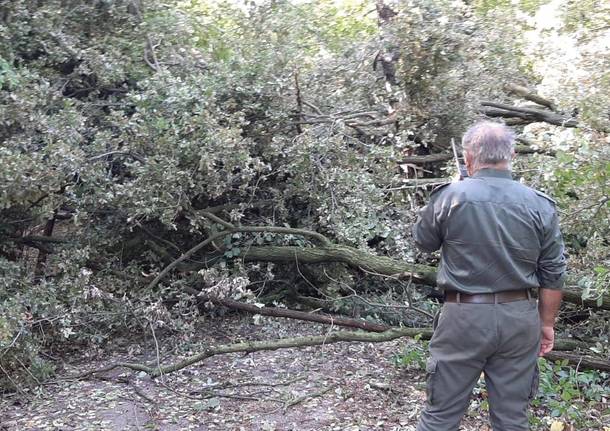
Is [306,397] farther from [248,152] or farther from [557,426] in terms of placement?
[248,152]

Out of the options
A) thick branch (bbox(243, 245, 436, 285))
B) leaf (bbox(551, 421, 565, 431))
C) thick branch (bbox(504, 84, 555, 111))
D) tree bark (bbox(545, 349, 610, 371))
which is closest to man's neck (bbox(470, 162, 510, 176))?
leaf (bbox(551, 421, 565, 431))

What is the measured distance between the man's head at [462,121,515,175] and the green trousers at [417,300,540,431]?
0.65 m

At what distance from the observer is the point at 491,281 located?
280 cm

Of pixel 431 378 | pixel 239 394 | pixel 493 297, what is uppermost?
pixel 493 297

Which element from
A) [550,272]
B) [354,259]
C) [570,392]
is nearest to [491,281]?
[550,272]

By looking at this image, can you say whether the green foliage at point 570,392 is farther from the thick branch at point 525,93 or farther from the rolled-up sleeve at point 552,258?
the thick branch at point 525,93

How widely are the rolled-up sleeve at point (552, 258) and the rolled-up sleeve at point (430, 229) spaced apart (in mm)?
471

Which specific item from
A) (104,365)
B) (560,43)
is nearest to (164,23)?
(104,365)

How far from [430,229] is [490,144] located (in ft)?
1.57

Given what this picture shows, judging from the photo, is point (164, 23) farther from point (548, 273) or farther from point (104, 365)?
point (548, 273)

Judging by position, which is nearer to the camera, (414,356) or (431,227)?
(431,227)

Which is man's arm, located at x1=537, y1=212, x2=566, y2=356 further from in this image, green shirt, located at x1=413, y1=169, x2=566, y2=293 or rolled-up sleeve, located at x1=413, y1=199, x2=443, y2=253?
rolled-up sleeve, located at x1=413, y1=199, x2=443, y2=253

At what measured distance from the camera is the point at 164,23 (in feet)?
19.2

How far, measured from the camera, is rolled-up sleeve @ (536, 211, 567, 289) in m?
2.86
